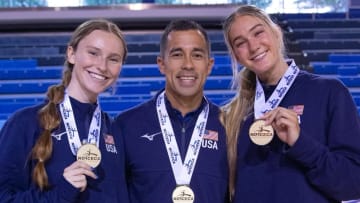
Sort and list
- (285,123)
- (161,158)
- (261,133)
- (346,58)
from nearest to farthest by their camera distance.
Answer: (285,123), (261,133), (161,158), (346,58)

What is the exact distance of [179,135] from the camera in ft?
6.84

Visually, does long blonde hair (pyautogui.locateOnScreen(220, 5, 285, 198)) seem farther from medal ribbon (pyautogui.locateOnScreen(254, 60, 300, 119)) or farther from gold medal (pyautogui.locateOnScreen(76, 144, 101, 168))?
gold medal (pyautogui.locateOnScreen(76, 144, 101, 168))

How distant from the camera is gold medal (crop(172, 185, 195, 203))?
188 centimetres

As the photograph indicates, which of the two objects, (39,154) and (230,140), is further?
(230,140)

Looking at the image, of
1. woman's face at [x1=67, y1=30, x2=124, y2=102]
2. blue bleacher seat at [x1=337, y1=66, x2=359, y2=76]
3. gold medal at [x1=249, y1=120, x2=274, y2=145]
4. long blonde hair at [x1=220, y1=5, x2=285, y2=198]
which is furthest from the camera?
blue bleacher seat at [x1=337, y1=66, x2=359, y2=76]

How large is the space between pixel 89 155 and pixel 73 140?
0.39ft

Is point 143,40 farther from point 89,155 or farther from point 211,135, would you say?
point 89,155

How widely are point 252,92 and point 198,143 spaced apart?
0.98 ft

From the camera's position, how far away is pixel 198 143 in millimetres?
2041

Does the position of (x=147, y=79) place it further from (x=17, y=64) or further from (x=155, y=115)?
(x=155, y=115)

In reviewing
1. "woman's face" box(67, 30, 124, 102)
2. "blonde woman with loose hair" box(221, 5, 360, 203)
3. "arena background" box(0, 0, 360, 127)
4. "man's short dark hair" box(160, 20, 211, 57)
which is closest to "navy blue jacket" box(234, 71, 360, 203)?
"blonde woman with loose hair" box(221, 5, 360, 203)

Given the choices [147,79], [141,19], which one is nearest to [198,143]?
[141,19]

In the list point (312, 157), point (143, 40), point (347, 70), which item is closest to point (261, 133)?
point (312, 157)

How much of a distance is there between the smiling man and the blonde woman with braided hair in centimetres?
11
